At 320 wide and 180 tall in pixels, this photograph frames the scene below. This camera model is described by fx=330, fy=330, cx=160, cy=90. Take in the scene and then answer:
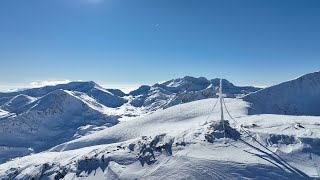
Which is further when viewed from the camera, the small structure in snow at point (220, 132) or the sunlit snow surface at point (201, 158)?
the small structure in snow at point (220, 132)

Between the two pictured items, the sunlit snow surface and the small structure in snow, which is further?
the small structure in snow

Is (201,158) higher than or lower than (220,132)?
lower

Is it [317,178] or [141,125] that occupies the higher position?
[141,125]

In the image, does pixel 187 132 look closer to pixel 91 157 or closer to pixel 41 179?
pixel 91 157

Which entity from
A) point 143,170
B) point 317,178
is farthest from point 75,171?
point 317,178

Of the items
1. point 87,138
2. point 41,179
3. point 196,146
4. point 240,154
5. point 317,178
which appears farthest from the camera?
point 87,138

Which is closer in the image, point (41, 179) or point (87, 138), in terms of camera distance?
point (41, 179)

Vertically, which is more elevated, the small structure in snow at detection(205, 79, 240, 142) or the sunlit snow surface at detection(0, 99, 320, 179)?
the small structure in snow at detection(205, 79, 240, 142)

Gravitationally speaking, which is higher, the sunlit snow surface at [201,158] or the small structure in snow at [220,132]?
the small structure in snow at [220,132]

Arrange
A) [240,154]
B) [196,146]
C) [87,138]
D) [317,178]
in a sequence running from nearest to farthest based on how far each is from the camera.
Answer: [317,178]
[240,154]
[196,146]
[87,138]

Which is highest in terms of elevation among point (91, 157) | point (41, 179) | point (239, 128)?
point (239, 128)

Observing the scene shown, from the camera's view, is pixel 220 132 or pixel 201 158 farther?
pixel 220 132
